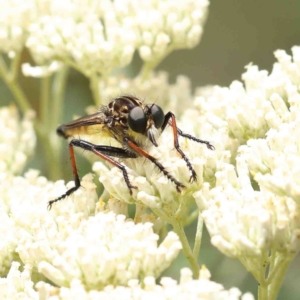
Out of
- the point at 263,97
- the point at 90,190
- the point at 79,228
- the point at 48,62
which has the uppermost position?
the point at 48,62

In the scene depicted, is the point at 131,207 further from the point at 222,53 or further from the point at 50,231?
the point at 222,53

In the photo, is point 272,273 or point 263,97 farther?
point 263,97

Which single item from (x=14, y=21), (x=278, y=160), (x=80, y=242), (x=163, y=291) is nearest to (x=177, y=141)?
(x=278, y=160)

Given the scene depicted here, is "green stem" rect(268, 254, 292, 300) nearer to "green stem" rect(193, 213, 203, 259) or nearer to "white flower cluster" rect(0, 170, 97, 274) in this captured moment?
"green stem" rect(193, 213, 203, 259)

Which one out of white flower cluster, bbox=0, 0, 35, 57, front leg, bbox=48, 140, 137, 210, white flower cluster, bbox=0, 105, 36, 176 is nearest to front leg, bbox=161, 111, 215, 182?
front leg, bbox=48, 140, 137, 210

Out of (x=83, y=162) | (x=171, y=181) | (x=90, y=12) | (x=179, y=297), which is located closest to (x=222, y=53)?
(x=83, y=162)

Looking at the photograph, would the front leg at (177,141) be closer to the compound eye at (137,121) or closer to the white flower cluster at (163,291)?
the compound eye at (137,121)

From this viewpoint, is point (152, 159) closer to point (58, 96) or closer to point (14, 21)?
point (14, 21)
